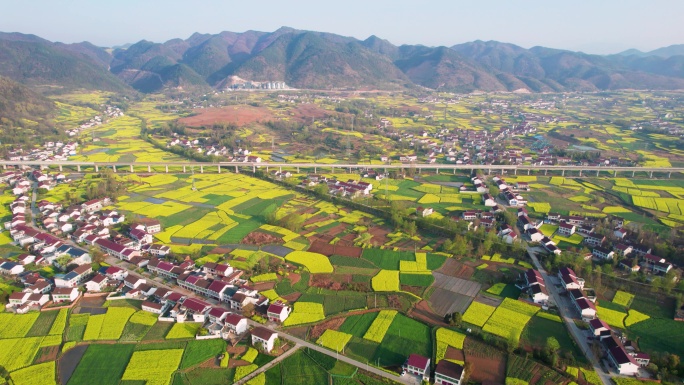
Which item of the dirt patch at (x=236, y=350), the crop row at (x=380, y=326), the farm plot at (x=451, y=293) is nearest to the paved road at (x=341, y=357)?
the dirt patch at (x=236, y=350)

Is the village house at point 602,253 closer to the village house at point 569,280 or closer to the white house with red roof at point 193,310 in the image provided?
the village house at point 569,280

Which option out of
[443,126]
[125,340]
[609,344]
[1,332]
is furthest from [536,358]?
[443,126]

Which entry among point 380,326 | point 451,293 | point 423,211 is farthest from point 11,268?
Result: point 423,211

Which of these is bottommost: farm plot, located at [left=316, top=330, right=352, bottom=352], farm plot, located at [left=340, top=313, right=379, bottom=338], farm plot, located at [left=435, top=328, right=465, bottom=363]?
farm plot, located at [left=316, top=330, right=352, bottom=352]

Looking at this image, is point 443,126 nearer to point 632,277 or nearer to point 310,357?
point 632,277

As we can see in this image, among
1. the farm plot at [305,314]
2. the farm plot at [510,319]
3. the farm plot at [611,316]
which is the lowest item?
the farm plot at [305,314]

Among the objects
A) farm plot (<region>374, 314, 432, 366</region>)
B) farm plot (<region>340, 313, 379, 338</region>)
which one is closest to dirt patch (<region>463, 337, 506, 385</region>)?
farm plot (<region>374, 314, 432, 366</region>)

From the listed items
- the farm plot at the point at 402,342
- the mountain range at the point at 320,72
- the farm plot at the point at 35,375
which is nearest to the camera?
the farm plot at the point at 35,375

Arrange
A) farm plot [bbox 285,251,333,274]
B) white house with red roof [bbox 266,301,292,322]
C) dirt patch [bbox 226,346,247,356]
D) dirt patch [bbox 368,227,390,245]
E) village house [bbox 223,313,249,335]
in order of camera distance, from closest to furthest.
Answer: dirt patch [bbox 226,346,247,356], village house [bbox 223,313,249,335], white house with red roof [bbox 266,301,292,322], farm plot [bbox 285,251,333,274], dirt patch [bbox 368,227,390,245]

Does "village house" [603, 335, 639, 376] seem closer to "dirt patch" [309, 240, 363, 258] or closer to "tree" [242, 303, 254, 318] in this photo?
"dirt patch" [309, 240, 363, 258]
